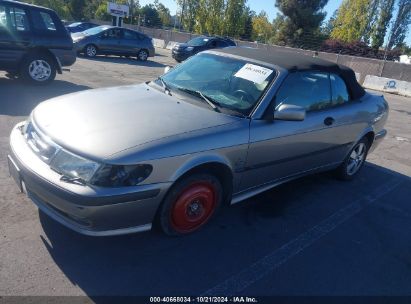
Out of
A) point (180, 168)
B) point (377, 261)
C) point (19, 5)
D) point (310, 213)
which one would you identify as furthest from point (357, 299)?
point (19, 5)

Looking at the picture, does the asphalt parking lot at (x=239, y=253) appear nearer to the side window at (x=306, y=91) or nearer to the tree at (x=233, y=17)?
the side window at (x=306, y=91)

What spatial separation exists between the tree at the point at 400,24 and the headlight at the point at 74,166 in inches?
2188

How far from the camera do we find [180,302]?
2.78 metres

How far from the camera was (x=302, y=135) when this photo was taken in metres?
4.15

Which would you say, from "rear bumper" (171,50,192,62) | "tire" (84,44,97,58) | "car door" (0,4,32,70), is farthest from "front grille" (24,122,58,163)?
"rear bumper" (171,50,192,62)

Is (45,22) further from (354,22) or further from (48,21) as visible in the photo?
(354,22)

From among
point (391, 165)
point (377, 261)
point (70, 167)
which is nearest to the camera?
point (70, 167)

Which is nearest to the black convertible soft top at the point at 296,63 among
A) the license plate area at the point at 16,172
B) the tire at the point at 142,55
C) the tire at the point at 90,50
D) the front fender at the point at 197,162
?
the front fender at the point at 197,162

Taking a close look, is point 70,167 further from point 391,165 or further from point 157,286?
point 391,165

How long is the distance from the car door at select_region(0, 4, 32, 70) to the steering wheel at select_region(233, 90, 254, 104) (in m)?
6.12

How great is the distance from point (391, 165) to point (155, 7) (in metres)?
67.7

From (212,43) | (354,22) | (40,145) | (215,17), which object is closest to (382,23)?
(354,22)

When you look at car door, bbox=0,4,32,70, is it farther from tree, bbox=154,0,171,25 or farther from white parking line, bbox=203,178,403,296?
tree, bbox=154,0,171,25

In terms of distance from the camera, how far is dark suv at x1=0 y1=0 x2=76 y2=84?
7.97m
